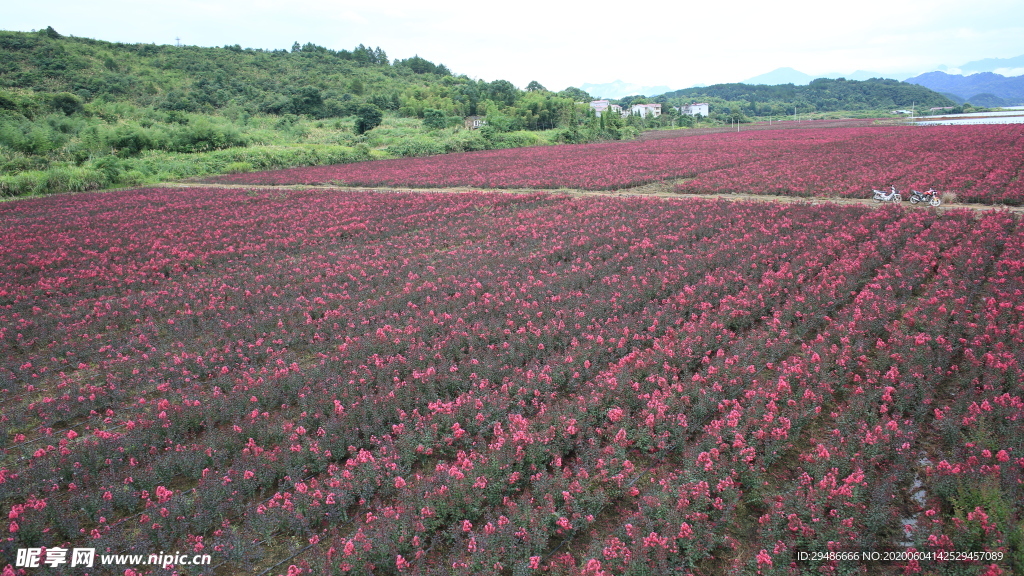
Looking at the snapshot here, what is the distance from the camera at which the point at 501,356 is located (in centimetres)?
714

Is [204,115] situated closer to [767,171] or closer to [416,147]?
[416,147]

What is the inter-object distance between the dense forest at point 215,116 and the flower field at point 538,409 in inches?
1163

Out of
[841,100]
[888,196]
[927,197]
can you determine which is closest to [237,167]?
[888,196]

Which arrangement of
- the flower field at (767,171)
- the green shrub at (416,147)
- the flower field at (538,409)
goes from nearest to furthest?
the flower field at (538,409) → the flower field at (767,171) → the green shrub at (416,147)

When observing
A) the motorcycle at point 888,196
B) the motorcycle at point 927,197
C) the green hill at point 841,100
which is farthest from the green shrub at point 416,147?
the green hill at point 841,100

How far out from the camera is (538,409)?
611cm

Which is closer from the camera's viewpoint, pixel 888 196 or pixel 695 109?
pixel 888 196

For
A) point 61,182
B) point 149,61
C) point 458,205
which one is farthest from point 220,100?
point 458,205

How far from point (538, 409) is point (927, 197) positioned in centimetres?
1746

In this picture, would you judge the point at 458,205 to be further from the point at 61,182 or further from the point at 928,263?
the point at 61,182

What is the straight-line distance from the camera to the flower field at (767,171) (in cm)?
1950

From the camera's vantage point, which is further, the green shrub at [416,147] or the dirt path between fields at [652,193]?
the green shrub at [416,147]

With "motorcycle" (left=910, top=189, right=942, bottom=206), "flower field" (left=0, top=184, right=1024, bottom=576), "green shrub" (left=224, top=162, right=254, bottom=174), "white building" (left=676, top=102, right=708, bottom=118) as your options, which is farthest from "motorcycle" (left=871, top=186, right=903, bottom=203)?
"white building" (left=676, top=102, right=708, bottom=118)

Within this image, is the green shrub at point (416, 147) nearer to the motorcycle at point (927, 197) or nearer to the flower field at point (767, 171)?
the flower field at point (767, 171)
